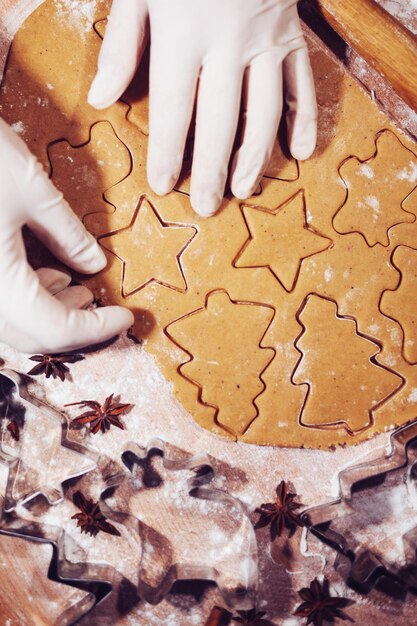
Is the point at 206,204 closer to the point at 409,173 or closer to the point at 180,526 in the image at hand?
the point at 409,173

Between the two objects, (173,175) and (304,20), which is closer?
(173,175)

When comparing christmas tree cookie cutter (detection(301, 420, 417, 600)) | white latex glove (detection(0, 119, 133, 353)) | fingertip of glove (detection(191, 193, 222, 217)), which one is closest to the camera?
white latex glove (detection(0, 119, 133, 353))

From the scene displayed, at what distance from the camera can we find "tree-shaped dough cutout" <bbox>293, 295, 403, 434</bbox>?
1.42 metres

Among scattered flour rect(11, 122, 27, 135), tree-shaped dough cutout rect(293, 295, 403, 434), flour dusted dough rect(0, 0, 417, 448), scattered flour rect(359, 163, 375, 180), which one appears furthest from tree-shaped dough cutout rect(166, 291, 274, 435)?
scattered flour rect(11, 122, 27, 135)

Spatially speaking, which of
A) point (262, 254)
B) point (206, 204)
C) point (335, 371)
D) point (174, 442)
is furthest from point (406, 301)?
point (174, 442)

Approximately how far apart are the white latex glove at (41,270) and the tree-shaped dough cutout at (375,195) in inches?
23.6

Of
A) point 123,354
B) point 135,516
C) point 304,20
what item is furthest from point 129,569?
point 304,20

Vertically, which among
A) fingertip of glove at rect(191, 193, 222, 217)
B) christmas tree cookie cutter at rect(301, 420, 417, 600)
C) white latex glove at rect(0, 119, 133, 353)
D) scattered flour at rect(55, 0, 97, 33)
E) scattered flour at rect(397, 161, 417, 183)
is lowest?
christmas tree cookie cutter at rect(301, 420, 417, 600)

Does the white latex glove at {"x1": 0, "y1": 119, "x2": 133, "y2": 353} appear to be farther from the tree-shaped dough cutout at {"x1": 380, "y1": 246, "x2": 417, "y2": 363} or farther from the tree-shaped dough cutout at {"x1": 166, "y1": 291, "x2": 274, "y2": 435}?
the tree-shaped dough cutout at {"x1": 380, "y1": 246, "x2": 417, "y2": 363}

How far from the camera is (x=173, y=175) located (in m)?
1.36

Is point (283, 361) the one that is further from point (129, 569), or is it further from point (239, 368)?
point (129, 569)

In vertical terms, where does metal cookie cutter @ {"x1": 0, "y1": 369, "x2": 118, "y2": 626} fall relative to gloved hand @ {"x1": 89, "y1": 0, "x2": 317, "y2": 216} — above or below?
below

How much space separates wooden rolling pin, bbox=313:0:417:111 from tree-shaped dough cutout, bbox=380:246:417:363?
371 mm

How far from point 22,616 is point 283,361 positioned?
90 cm
